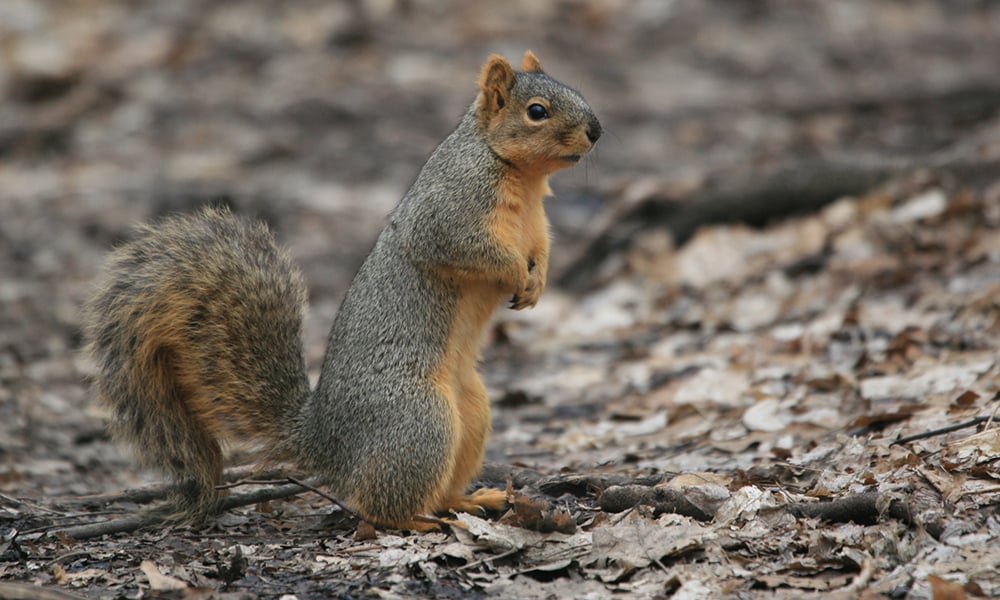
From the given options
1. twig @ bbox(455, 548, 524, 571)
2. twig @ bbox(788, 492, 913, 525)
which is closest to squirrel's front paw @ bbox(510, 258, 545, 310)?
twig @ bbox(455, 548, 524, 571)

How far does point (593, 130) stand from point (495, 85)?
40cm

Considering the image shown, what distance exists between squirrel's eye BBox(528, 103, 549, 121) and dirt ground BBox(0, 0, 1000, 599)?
1.26 m

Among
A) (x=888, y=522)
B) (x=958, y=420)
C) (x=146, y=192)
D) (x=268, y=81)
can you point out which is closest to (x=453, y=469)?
(x=888, y=522)

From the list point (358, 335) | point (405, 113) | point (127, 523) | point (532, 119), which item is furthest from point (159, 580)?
point (405, 113)

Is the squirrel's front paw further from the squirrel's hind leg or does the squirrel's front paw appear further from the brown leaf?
the brown leaf

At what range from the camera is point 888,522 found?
9.46 ft

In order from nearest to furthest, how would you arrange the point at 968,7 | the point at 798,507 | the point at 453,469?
1. the point at 798,507
2. the point at 453,469
3. the point at 968,7

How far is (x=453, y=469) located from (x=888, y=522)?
1355 mm

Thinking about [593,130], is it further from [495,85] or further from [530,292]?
[530,292]

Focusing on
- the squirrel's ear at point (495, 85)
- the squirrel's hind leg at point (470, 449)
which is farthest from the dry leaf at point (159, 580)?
the squirrel's ear at point (495, 85)

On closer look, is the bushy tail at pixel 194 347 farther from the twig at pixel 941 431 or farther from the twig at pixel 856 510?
the twig at pixel 941 431

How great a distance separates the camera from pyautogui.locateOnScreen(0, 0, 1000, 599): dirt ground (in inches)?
116

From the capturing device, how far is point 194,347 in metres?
3.41

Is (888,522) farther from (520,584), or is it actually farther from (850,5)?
(850,5)
